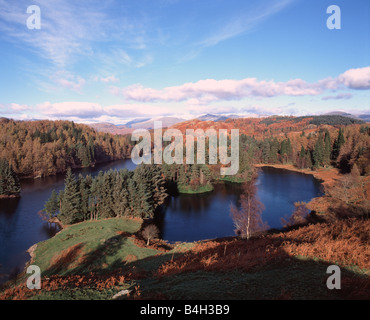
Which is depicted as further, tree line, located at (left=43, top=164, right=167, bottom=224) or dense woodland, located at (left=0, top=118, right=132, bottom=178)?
dense woodland, located at (left=0, top=118, right=132, bottom=178)

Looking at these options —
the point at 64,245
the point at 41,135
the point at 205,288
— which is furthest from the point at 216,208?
the point at 41,135

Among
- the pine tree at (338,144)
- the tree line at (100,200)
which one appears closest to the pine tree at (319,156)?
the pine tree at (338,144)

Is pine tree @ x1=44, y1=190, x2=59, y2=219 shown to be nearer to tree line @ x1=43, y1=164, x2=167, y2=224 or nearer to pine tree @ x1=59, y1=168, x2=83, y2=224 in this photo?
tree line @ x1=43, y1=164, x2=167, y2=224

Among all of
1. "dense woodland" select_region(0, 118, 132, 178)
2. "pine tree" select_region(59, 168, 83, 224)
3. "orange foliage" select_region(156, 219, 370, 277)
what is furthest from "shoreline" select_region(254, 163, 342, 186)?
"dense woodland" select_region(0, 118, 132, 178)
